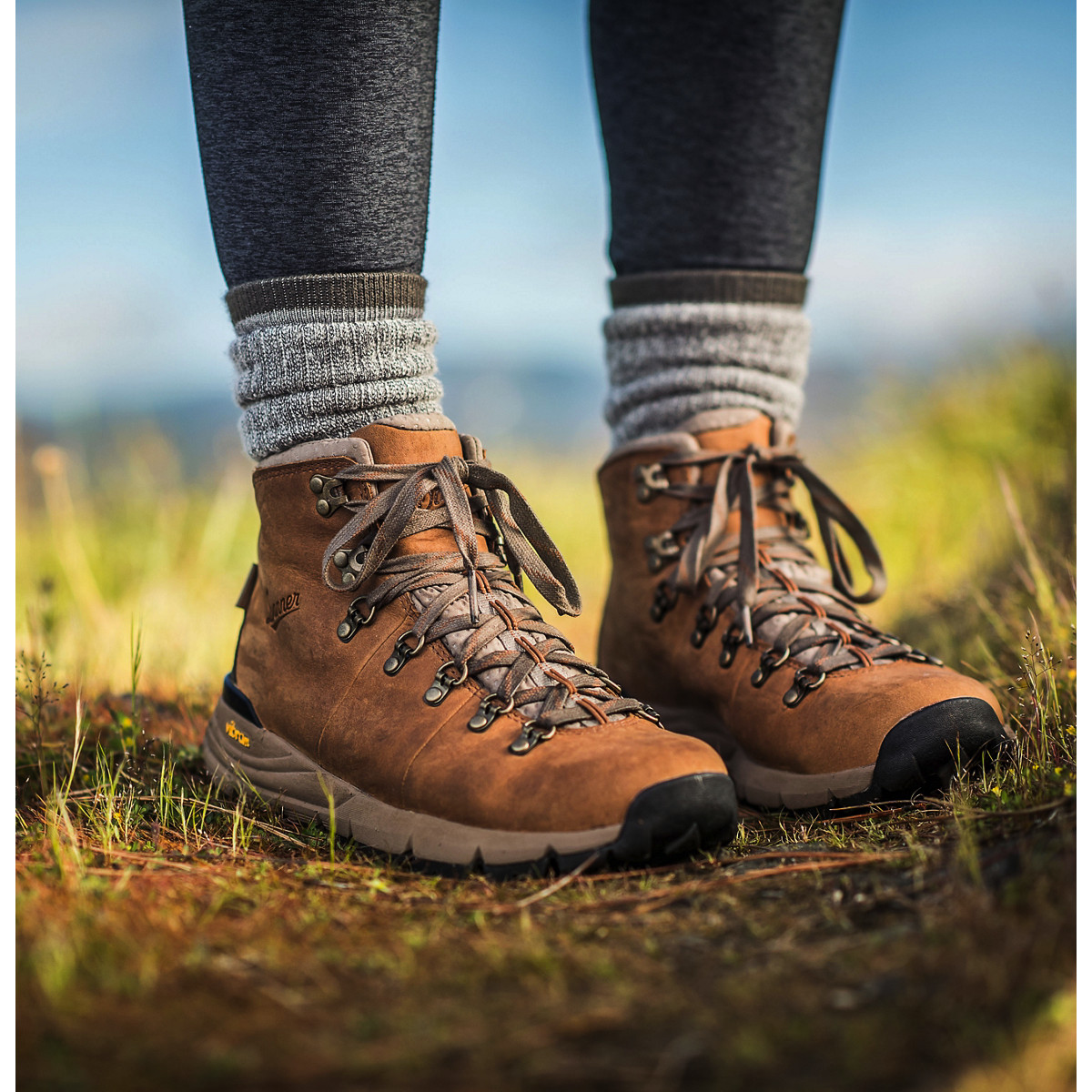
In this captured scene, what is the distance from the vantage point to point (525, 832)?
42.8 inches

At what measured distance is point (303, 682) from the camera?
1.34 meters

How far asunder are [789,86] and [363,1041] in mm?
1688

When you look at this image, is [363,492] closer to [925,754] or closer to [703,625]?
[703,625]

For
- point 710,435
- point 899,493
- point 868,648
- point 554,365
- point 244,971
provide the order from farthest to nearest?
point 554,365 → point 899,493 → point 710,435 → point 868,648 → point 244,971

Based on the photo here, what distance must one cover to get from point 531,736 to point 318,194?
2.48ft

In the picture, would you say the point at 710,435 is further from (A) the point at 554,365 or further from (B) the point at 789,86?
(A) the point at 554,365

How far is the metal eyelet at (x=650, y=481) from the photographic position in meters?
1.66

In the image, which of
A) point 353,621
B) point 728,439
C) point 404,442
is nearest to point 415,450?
point 404,442

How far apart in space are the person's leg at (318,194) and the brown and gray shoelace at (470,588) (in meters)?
0.14

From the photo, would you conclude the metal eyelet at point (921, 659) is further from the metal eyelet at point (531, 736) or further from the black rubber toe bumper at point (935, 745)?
the metal eyelet at point (531, 736)

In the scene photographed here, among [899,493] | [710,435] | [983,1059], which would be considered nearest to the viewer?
[983,1059]

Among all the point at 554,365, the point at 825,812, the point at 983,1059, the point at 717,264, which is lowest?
the point at 825,812

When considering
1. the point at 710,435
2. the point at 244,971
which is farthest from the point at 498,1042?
the point at 710,435

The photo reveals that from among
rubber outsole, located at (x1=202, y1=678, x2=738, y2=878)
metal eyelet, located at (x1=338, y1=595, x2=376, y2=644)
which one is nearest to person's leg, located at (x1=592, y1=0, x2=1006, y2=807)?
rubber outsole, located at (x1=202, y1=678, x2=738, y2=878)
